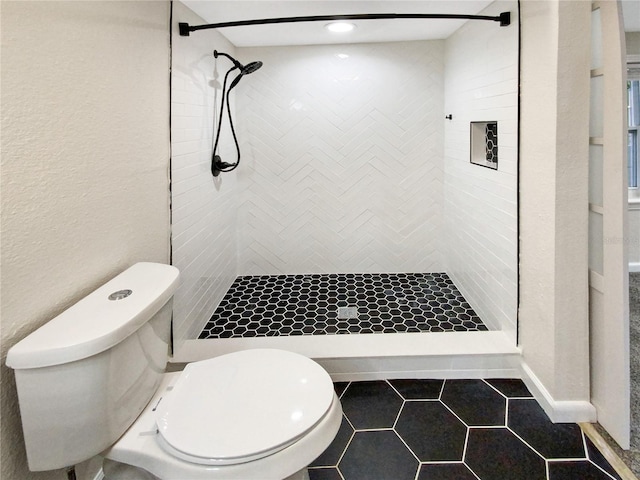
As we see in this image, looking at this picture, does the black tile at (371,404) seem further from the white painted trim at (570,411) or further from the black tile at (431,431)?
the white painted trim at (570,411)

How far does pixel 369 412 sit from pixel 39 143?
5.31 feet

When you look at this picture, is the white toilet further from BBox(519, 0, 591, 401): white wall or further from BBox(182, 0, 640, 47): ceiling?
BBox(182, 0, 640, 47): ceiling

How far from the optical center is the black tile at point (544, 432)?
1.68 m

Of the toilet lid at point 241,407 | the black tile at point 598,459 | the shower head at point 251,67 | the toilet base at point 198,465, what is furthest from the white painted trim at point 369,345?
the shower head at point 251,67

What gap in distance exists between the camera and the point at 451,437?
70.2 inches

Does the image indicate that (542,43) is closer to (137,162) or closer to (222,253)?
(137,162)

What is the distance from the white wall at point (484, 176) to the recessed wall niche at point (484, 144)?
5cm

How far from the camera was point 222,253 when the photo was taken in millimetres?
3178

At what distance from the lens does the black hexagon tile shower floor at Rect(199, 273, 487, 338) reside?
2631 mm

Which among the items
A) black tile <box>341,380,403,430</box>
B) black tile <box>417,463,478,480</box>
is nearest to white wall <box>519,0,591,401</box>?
black tile <box>417,463,478,480</box>

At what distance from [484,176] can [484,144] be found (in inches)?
10.6

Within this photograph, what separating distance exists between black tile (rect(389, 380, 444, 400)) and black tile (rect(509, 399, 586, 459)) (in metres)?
0.33

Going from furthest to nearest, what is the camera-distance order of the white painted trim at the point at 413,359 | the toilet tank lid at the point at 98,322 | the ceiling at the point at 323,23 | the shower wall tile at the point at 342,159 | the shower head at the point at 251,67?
the shower wall tile at the point at 342,159 < the shower head at the point at 251,67 < the ceiling at the point at 323,23 < the white painted trim at the point at 413,359 < the toilet tank lid at the point at 98,322

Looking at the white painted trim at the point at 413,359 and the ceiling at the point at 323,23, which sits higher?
the ceiling at the point at 323,23
